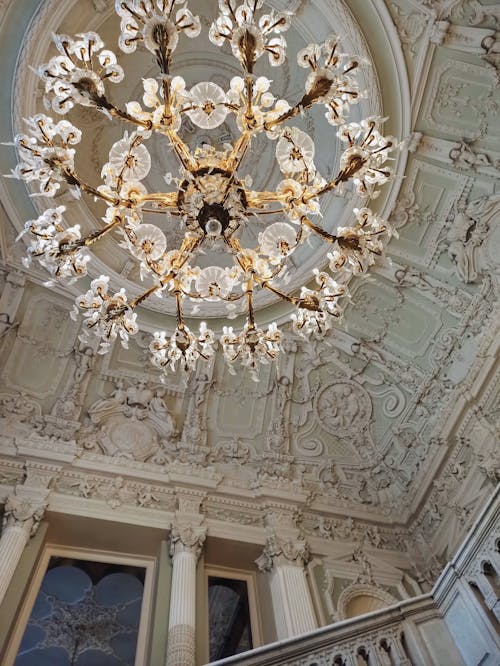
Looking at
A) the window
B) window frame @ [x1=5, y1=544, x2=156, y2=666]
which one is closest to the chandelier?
window frame @ [x1=5, y1=544, x2=156, y2=666]

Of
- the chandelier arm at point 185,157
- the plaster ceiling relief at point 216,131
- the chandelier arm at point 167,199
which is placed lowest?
the chandelier arm at point 167,199

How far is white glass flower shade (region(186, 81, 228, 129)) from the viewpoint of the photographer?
4.93m

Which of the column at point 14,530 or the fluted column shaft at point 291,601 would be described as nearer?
the column at point 14,530

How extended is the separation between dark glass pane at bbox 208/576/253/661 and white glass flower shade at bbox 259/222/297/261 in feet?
16.7

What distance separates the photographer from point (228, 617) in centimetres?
725

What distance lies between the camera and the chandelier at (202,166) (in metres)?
4.45

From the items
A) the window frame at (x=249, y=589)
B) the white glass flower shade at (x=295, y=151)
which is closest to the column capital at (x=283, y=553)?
the window frame at (x=249, y=589)

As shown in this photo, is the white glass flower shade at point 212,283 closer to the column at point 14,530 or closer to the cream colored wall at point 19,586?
the column at point 14,530

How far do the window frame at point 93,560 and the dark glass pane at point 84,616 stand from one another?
83mm

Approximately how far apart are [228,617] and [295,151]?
20.5 ft

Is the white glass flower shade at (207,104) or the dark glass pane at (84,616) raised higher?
the white glass flower shade at (207,104)

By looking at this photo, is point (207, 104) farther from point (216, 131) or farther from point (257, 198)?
point (216, 131)

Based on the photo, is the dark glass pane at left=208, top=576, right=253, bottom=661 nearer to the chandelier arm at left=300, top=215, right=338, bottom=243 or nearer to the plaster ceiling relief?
the plaster ceiling relief

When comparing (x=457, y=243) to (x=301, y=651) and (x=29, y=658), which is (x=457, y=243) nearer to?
(x=301, y=651)
